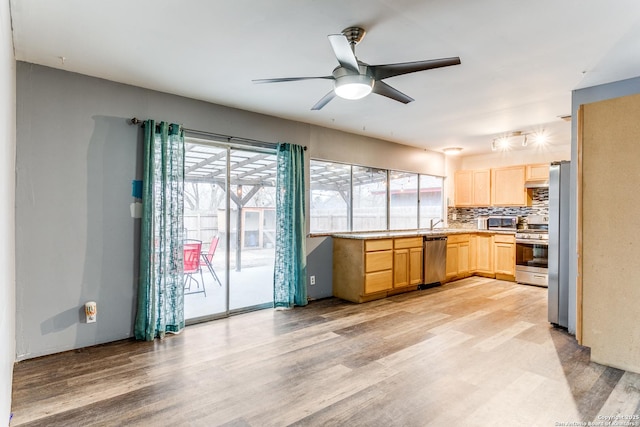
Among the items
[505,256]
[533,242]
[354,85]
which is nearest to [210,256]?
[354,85]

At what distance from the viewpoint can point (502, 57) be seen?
9.30 ft

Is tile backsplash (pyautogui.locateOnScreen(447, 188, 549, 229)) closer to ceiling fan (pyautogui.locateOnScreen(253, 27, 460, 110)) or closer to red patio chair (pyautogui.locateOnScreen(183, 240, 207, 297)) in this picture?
ceiling fan (pyautogui.locateOnScreen(253, 27, 460, 110))

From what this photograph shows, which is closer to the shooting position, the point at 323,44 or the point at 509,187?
the point at 323,44

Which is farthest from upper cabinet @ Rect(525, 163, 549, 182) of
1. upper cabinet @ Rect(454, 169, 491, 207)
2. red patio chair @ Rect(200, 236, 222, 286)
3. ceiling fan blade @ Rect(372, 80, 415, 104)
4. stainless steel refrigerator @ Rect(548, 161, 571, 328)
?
red patio chair @ Rect(200, 236, 222, 286)

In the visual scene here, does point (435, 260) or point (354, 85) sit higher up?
point (354, 85)

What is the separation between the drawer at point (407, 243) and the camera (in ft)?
17.2

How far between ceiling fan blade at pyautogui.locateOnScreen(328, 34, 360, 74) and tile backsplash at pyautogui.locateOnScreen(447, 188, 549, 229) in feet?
18.1

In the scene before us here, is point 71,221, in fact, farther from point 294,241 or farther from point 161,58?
point 294,241

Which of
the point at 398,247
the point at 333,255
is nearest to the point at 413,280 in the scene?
the point at 398,247

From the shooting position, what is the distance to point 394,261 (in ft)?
17.0

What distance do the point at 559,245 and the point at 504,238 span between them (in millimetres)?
2490

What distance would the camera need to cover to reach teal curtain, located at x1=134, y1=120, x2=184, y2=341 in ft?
11.3

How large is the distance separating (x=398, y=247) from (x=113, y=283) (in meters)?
3.71

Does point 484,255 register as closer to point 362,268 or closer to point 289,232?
point 362,268
